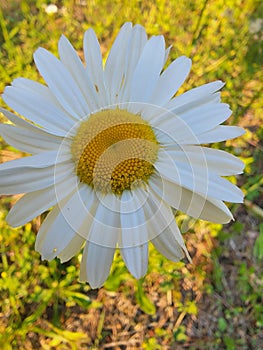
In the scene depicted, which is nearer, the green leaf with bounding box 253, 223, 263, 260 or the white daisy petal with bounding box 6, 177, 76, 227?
the white daisy petal with bounding box 6, 177, 76, 227

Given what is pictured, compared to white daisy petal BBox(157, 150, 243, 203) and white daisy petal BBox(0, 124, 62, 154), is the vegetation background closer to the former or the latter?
white daisy petal BBox(157, 150, 243, 203)

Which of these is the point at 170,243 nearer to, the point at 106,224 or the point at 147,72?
the point at 106,224

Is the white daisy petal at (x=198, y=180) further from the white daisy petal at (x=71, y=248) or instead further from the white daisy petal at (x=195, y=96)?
the white daisy petal at (x=71, y=248)

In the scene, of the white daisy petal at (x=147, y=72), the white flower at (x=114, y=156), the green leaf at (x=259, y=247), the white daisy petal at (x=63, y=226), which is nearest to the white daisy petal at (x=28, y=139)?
the white flower at (x=114, y=156)

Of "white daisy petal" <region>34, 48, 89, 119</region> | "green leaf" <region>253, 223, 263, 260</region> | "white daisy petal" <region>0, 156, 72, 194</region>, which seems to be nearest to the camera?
"white daisy petal" <region>0, 156, 72, 194</region>

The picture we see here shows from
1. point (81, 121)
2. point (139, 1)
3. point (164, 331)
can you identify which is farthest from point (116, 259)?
point (139, 1)

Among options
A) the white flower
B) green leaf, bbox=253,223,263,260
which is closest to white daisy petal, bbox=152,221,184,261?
the white flower

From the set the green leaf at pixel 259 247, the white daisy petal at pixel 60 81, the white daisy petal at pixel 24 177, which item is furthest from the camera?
the green leaf at pixel 259 247
